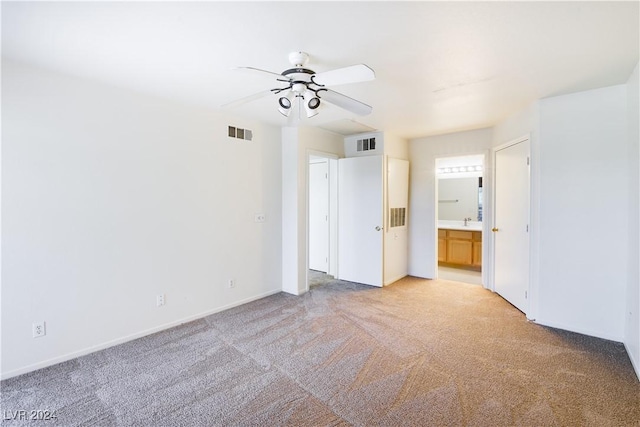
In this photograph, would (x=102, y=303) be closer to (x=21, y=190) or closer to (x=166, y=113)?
(x=21, y=190)

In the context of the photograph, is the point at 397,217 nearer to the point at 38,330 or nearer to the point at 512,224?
the point at 512,224

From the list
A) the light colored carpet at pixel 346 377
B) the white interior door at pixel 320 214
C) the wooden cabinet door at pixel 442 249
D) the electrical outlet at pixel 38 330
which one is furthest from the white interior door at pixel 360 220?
the electrical outlet at pixel 38 330

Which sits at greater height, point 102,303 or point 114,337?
point 102,303

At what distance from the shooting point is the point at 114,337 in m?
2.86

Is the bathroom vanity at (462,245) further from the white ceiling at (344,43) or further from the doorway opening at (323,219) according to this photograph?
the white ceiling at (344,43)

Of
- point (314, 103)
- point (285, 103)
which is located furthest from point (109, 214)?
point (314, 103)

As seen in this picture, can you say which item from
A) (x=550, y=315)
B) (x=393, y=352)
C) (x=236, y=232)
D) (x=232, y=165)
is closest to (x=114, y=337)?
(x=236, y=232)

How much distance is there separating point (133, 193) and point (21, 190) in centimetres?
78

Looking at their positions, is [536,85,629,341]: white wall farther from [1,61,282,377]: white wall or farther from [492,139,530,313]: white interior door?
[1,61,282,377]: white wall

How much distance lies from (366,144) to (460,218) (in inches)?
111

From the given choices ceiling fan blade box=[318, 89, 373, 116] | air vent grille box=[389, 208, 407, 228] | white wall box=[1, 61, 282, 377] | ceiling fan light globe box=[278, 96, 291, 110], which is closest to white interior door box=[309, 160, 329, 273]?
air vent grille box=[389, 208, 407, 228]

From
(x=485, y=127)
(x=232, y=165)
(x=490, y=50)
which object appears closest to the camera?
(x=490, y=50)

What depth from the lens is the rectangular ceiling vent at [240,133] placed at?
148 inches

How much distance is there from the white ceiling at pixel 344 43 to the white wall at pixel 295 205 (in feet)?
4.65
